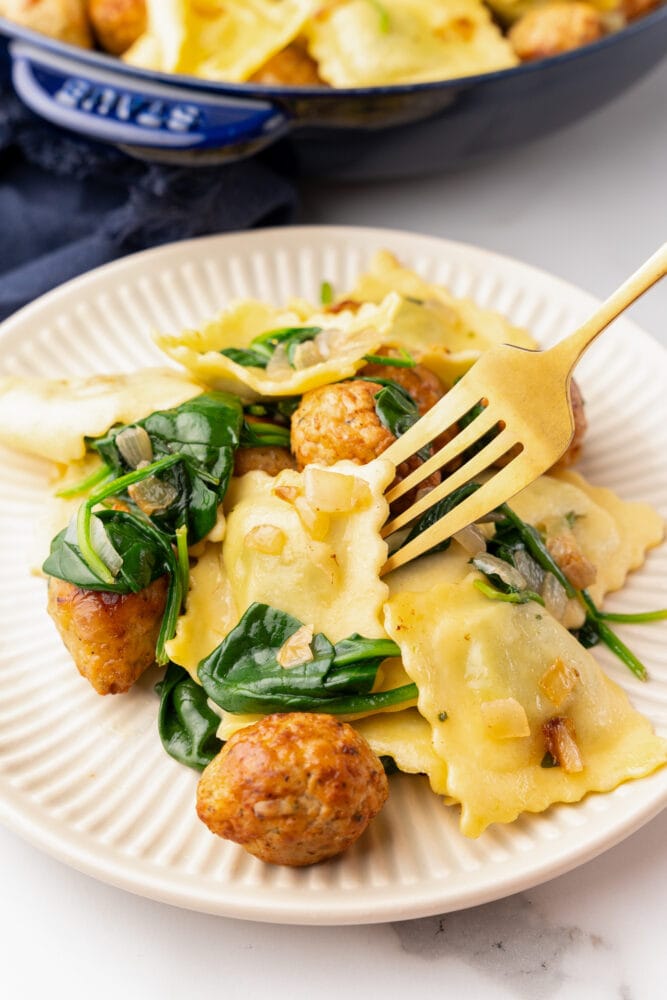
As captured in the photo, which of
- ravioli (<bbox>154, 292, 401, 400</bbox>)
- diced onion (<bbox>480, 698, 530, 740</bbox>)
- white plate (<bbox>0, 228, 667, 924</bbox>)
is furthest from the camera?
ravioli (<bbox>154, 292, 401, 400</bbox>)

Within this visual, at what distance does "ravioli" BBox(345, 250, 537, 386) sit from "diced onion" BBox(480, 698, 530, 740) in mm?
1379

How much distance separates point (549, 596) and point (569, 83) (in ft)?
8.64

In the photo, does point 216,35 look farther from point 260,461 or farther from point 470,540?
point 470,540

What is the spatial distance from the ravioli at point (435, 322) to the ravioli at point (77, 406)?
2.77ft

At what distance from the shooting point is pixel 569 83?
493 cm

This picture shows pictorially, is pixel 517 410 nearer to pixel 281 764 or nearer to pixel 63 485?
pixel 281 764

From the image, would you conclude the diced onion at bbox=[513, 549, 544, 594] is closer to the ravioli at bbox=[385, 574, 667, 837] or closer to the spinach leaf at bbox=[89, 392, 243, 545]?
the ravioli at bbox=[385, 574, 667, 837]

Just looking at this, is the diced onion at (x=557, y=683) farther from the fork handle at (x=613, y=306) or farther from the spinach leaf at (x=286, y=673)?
the fork handle at (x=613, y=306)

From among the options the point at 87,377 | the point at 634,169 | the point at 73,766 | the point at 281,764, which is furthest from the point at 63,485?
the point at 634,169

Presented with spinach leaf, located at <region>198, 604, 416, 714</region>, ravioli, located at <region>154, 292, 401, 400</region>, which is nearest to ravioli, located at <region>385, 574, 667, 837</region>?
spinach leaf, located at <region>198, 604, 416, 714</region>

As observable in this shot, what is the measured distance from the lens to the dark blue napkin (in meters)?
5.05

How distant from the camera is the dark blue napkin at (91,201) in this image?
16.6 ft

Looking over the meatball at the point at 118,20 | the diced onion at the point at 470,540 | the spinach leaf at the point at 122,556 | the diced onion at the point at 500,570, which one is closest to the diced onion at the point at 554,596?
the diced onion at the point at 500,570

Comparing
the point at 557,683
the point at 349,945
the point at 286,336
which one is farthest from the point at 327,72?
the point at 349,945
